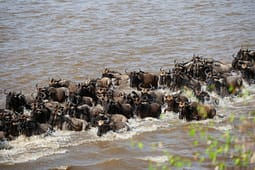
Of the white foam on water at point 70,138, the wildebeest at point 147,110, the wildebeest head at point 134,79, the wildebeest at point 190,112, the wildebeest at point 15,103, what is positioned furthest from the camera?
the wildebeest head at point 134,79

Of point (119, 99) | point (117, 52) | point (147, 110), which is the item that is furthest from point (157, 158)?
point (117, 52)

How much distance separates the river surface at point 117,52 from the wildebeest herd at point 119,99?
29 centimetres

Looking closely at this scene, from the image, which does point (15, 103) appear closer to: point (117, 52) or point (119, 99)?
point (119, 99)

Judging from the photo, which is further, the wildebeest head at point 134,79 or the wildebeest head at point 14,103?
the wildebeest head at point 134,79

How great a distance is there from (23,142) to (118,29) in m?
11.5

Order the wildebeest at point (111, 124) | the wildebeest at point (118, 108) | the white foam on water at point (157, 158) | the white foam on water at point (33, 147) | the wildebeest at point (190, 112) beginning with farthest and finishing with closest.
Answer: the wildebeest at point (118, 108), the wildebeest at point (190, 112), the wildebeest at point (111, 124), the white foam on water at point (33, 147), the white foam on water at point (157, 158)

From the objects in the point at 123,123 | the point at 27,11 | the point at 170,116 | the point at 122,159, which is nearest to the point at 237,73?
the point at 170,116

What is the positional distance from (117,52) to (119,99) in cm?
591

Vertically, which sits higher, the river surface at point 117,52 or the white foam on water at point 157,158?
the river surface at point 117,52

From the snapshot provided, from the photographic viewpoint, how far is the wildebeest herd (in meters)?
11.1

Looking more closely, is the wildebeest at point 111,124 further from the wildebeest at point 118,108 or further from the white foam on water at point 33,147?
the white foam on water at point 33,147

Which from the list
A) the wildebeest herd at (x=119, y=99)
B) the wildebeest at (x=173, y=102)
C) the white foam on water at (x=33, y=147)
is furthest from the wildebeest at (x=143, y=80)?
the white foam on water at (x=33, y=147)

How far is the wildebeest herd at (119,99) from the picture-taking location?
36.4 ft

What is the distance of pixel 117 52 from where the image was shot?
58.9 feet
